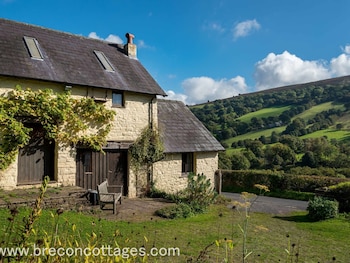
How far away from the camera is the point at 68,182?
12.6 meters

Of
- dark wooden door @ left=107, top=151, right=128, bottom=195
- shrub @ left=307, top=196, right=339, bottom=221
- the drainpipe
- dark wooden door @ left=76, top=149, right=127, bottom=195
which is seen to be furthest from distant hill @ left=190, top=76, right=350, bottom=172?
dark wooden door @ left=76, top=149, right=127, bottom=195

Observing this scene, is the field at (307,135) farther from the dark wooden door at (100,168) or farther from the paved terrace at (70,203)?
the paved terrace at (70,203)

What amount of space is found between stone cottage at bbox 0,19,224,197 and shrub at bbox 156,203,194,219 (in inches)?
153

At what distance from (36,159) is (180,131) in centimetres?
849

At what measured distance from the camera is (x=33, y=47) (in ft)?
42.9

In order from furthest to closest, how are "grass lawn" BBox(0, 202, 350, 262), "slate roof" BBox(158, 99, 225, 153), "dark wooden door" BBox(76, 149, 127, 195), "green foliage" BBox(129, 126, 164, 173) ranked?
"slate roof" BBox(158, 99, 225, 153), "green foliage" BBox(129, 126, 164, 173), "dark wooden door" BBox(76, 149, 127, 195), "grass lawn" BBox(0, 202, 350, 262)

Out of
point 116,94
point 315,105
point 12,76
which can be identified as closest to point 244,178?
point 116,94

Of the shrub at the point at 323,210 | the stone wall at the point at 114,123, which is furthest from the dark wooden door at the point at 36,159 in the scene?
the shrub at the point at 323,210

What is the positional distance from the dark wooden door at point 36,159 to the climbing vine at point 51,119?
1.41ft

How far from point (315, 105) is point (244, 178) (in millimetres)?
46866

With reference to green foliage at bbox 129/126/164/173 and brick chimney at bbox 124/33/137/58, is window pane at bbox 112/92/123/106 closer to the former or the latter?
green foliage at bbox 129/126/164/173

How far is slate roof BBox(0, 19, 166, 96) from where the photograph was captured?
39.0 ft

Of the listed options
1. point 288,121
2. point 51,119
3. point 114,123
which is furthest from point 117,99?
point 288,121

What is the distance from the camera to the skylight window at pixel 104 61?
14946 mm
